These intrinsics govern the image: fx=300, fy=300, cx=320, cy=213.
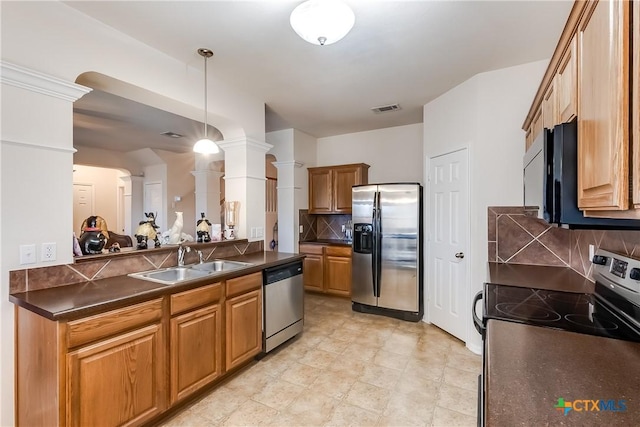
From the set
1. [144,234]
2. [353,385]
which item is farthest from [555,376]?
[144,234]

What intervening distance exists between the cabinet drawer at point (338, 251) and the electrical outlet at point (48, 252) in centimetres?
333

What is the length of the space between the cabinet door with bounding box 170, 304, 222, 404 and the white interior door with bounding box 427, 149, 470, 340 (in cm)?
235

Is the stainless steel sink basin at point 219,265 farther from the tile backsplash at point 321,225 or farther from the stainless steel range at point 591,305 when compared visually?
the tile backsplash at point 321,225

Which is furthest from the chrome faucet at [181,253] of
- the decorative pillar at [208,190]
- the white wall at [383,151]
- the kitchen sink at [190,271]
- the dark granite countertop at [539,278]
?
the decorative pillar at [208,190]

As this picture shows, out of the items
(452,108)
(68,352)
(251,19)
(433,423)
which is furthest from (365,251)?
(68,352)

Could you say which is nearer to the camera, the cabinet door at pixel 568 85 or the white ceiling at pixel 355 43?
the cabinet door at pixel 568 85

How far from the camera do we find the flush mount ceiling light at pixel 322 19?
66.0 inches

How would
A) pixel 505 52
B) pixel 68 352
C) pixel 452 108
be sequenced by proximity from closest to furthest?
1. pixel 68 352
2. pixel 505 52
3. pixel 452 108

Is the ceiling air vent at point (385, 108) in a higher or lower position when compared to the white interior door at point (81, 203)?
higher

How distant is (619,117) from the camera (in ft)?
2.68

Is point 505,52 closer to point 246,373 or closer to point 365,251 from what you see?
point 365,251

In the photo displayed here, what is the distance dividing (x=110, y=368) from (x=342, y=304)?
10.5 feet

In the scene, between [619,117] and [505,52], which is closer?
[619,117]

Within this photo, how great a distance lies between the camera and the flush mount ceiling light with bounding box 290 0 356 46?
1677 mm
